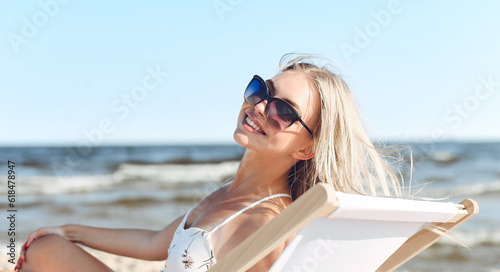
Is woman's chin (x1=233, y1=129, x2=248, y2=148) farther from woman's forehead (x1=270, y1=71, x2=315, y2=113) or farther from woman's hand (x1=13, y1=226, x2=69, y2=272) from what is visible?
woman's hand (x1=13, y1=226, x2=69, y2=272)

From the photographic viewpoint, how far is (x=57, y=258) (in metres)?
2.25

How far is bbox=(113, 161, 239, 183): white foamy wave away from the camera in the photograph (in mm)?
14955

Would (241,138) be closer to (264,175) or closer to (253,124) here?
(253,124)

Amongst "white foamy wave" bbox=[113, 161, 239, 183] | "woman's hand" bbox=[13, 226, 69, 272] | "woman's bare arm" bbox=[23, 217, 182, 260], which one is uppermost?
"woman's hand" bbox=[13, 226, 69, 272]

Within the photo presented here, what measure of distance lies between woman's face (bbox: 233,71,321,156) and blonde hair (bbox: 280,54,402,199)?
37 millimetres

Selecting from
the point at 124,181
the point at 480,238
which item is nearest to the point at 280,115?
the point at 480,238

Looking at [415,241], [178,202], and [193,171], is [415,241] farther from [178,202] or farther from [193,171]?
[193,171]

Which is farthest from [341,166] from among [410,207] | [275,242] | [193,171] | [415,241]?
[193,171]

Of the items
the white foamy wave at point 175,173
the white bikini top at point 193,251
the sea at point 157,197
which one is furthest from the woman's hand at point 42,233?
the white foamy wave at point 175,173

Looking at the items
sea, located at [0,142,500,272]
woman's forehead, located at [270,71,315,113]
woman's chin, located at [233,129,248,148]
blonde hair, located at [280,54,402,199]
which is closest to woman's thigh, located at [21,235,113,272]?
woman's chin, located at [233,129,248,148]

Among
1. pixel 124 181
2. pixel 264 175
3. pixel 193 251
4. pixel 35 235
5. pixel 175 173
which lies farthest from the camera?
pixel 175 173

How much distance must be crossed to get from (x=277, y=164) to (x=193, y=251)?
485mm

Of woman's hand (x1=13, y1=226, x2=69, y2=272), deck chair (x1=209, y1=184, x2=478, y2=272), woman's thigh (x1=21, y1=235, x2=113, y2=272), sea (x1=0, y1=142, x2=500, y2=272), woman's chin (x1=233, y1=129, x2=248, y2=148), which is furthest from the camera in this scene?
sea (x1=0, y1=142, x2=500, y2=272)

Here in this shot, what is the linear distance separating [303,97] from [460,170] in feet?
58.1
